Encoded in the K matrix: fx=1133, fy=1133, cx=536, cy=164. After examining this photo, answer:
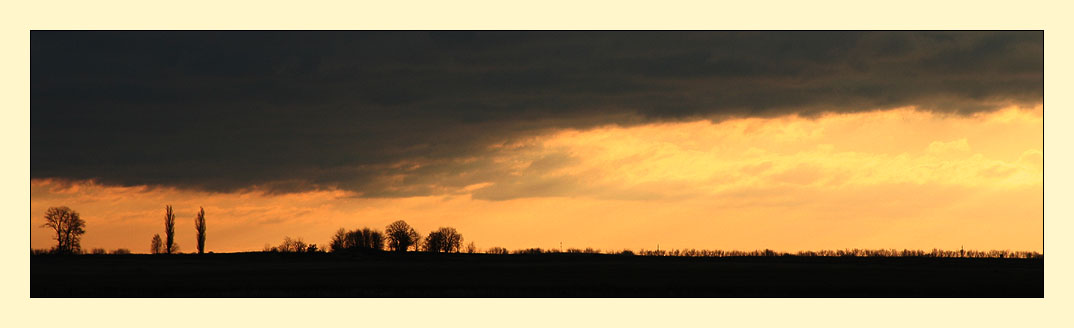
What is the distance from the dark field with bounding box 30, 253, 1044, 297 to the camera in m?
82.4

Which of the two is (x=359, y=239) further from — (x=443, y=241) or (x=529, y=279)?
(x=529, y=279)

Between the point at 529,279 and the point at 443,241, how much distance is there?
86676 mm

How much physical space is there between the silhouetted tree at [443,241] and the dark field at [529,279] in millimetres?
41872

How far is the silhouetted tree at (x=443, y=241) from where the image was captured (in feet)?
591

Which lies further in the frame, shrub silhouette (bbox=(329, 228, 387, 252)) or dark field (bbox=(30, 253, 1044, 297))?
shrub silhouette (bbox=(329, 228, 387, 252))

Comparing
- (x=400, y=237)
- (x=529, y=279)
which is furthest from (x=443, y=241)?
(x=529, y=279)

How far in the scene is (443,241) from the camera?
181875 millimetres

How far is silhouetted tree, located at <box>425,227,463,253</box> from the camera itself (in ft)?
591

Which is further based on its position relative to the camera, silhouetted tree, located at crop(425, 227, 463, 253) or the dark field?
silhouetted tree, located at crop(425, 227, 463, 253)

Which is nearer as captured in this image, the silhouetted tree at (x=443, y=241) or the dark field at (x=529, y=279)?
the dark field at (x=529, y=279)

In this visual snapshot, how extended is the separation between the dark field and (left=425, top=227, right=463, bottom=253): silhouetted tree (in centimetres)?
4187

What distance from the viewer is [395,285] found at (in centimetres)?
8919

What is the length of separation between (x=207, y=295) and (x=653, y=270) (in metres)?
47.3

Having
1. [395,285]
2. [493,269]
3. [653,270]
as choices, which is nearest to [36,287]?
[395,285]
